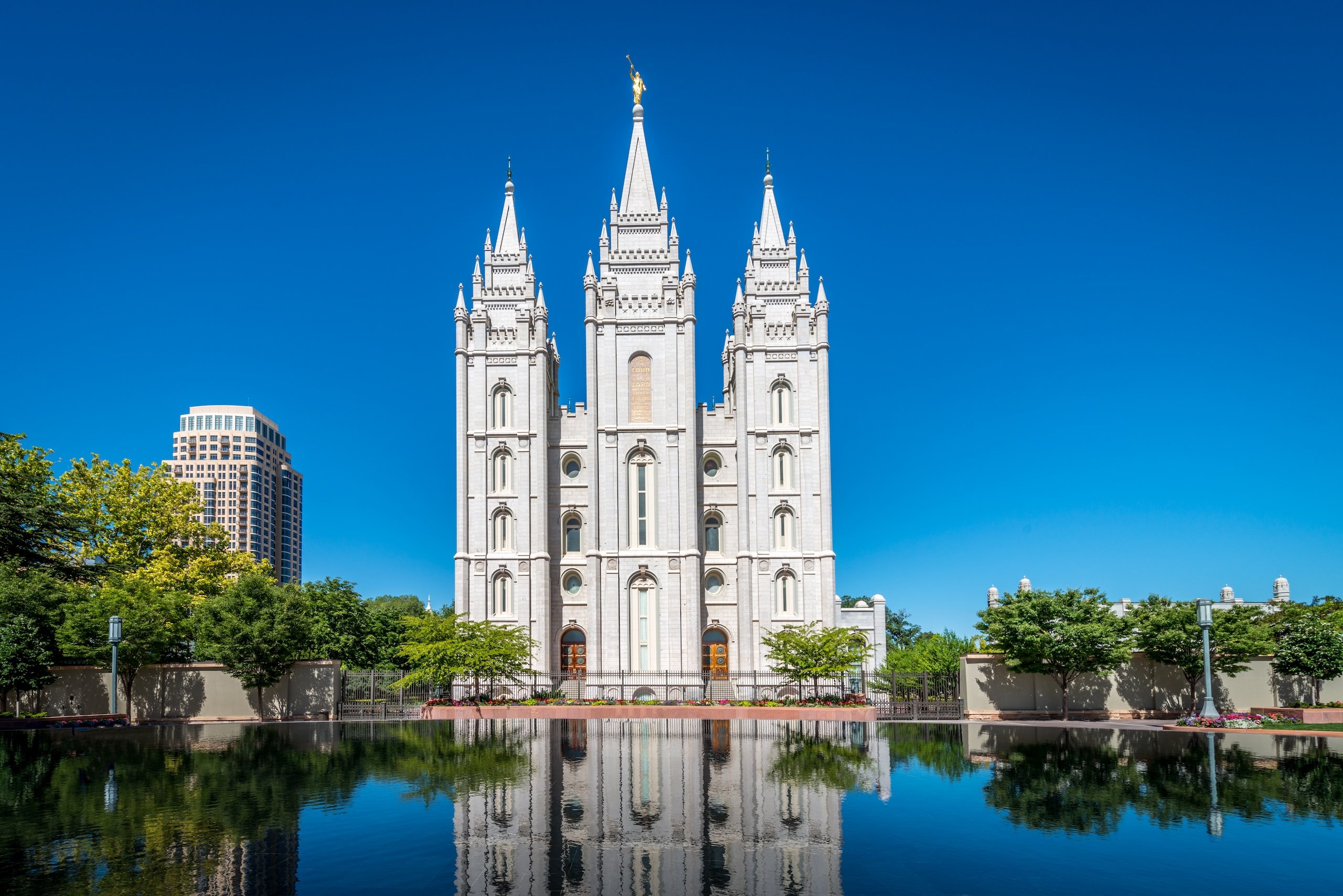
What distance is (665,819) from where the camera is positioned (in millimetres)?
14812

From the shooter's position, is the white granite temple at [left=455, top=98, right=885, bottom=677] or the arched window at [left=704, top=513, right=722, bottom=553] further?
the arched window at [left=704, top=513, right=722, bottom=553]

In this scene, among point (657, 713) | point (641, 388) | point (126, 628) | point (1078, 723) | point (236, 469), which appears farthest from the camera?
point (236, 469)

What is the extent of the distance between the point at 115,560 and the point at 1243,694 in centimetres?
4787

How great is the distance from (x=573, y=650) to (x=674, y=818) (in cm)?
3766

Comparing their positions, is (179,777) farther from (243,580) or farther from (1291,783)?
(1291,783)

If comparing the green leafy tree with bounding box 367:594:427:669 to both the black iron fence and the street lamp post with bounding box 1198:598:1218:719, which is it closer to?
the black iron fence

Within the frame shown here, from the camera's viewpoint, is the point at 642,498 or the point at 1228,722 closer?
the point at 1228,722

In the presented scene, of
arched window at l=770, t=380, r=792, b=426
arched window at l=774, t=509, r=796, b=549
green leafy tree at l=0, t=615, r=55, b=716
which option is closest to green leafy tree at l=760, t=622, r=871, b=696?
arched window at l=774, t=509, r=796, b=549

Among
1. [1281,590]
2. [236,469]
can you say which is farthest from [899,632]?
[236,469]

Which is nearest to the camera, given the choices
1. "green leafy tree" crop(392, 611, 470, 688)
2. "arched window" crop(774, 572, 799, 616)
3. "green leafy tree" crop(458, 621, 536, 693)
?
"green leafy tree" crop(392, 611, 470, 688)

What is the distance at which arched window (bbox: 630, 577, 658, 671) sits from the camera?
164ft

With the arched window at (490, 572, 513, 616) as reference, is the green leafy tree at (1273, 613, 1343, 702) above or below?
below

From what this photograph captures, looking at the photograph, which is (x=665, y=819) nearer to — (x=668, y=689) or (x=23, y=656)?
(x=23, y=656)

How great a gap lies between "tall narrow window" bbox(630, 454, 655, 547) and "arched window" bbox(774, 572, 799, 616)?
7174 millimetres
